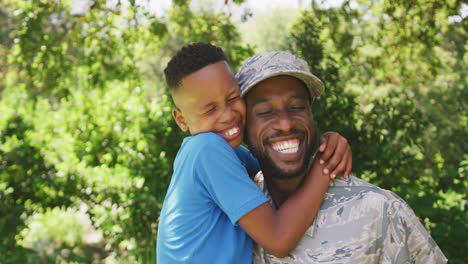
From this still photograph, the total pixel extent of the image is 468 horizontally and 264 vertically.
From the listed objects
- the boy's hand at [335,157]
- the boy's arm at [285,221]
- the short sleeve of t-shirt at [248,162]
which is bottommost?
the short sleeve of t-shirt at [248,162]

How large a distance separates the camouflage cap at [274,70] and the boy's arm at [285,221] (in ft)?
2.01

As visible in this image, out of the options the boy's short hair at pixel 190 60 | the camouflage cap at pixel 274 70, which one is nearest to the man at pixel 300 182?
the camouflage cap at pixel 274 70

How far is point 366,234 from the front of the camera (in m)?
1.97

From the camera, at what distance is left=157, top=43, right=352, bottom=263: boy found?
78.7 inches

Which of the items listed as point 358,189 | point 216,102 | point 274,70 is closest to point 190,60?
point 216,102

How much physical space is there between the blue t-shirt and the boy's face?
19cm

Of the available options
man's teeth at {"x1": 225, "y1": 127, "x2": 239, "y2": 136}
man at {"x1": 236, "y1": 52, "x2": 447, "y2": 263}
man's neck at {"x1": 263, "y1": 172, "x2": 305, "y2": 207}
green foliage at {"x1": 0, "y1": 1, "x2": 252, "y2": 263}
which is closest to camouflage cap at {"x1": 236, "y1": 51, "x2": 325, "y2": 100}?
man at {"x1": 236, "y1": 52, "x2": 447, "y2": 263}

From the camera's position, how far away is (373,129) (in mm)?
4855

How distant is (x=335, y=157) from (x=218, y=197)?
0.67 metres

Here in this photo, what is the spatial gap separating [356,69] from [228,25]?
265 cm

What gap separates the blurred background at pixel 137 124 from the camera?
486cm

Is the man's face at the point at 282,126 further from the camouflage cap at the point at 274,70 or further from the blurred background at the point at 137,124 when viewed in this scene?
the blurred background at the point at 137,124

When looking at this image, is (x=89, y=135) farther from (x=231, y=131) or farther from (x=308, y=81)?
(x=308, y=81)

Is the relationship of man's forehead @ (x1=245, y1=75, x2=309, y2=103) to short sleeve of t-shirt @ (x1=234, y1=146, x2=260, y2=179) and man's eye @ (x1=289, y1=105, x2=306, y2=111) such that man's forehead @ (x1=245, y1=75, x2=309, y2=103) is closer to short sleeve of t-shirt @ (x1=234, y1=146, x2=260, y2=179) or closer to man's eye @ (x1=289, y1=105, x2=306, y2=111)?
man's eye @ (x1=289, y1=105, x2=306, y2=111)
